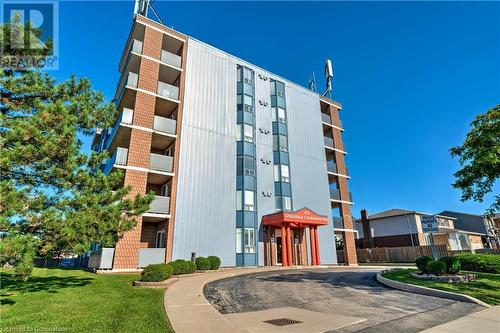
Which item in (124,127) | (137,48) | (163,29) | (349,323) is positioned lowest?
(349,323)

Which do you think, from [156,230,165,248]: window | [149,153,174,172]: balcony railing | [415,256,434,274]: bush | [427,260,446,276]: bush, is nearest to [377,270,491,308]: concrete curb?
[427,260,446,276]: bush

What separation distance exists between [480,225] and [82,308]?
204 feet

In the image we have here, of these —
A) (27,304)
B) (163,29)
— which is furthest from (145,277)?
(163,29)

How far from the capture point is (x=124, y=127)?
23.4 metres

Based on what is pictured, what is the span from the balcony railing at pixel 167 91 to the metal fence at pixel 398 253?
27.7 meters

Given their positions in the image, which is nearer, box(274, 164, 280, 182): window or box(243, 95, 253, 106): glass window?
box(274, 164, 280, 182): window

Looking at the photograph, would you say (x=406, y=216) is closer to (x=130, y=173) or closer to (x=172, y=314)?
(x=130, y=173)

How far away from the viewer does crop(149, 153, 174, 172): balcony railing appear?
23.3 meters

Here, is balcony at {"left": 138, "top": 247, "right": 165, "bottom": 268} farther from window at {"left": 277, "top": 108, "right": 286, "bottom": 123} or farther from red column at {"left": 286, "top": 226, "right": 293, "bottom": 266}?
window at {"left": 277, "top": 108, "right": 286, "bottom": 123}

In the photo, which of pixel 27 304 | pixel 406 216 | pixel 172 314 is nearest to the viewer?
pixel 172 314

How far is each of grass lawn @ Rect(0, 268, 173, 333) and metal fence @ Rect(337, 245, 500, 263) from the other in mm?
30474

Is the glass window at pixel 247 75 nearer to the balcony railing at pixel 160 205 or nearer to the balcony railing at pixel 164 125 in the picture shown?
the balcony railing at pixel 164 125

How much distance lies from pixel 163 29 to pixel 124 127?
10.7 metres

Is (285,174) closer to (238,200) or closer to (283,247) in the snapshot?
(238,200)
